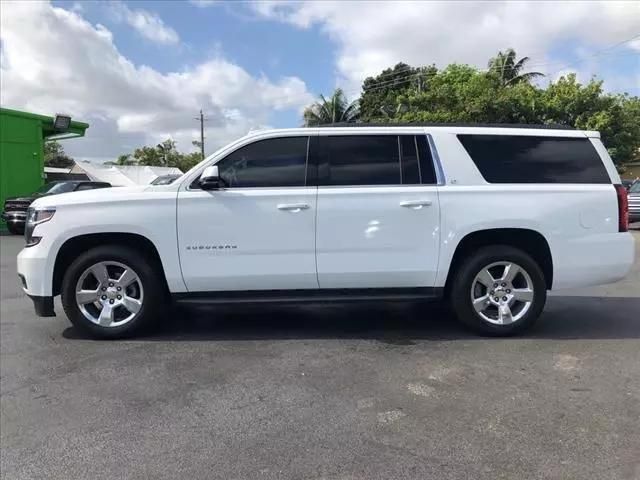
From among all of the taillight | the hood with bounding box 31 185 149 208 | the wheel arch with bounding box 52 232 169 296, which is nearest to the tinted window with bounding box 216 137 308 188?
the hood with bounding box 31 185 149 208

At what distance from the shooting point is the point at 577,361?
465cm

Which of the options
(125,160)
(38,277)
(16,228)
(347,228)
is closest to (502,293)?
(347,228)

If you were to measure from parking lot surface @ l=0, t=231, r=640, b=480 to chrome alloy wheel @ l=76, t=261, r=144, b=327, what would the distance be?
0.27 m

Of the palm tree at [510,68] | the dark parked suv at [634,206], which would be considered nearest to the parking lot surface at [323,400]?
the dark parked suv at [634,206]

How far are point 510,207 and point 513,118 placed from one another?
2553 cm

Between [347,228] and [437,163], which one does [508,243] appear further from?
[347,228]

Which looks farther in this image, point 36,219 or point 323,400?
point 36,219

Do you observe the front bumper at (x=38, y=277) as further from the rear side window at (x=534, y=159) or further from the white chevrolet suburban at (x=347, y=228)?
the rear side window at (x=534, y=159)

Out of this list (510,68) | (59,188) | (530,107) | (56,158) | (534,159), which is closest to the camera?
(534,159)

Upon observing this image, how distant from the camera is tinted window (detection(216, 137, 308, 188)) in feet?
17.1

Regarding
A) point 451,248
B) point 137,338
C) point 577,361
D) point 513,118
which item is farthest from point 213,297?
point 513,118

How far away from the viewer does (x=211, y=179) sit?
5.04 meters

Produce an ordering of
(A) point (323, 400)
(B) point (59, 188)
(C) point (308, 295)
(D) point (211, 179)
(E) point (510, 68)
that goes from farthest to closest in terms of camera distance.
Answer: (E) point (510, 68) → (B) point (59, 188) → (C) point (308, 295) → (D) point (211, 179) → (A) point (323, 400)

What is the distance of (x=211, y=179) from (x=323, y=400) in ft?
7.20
